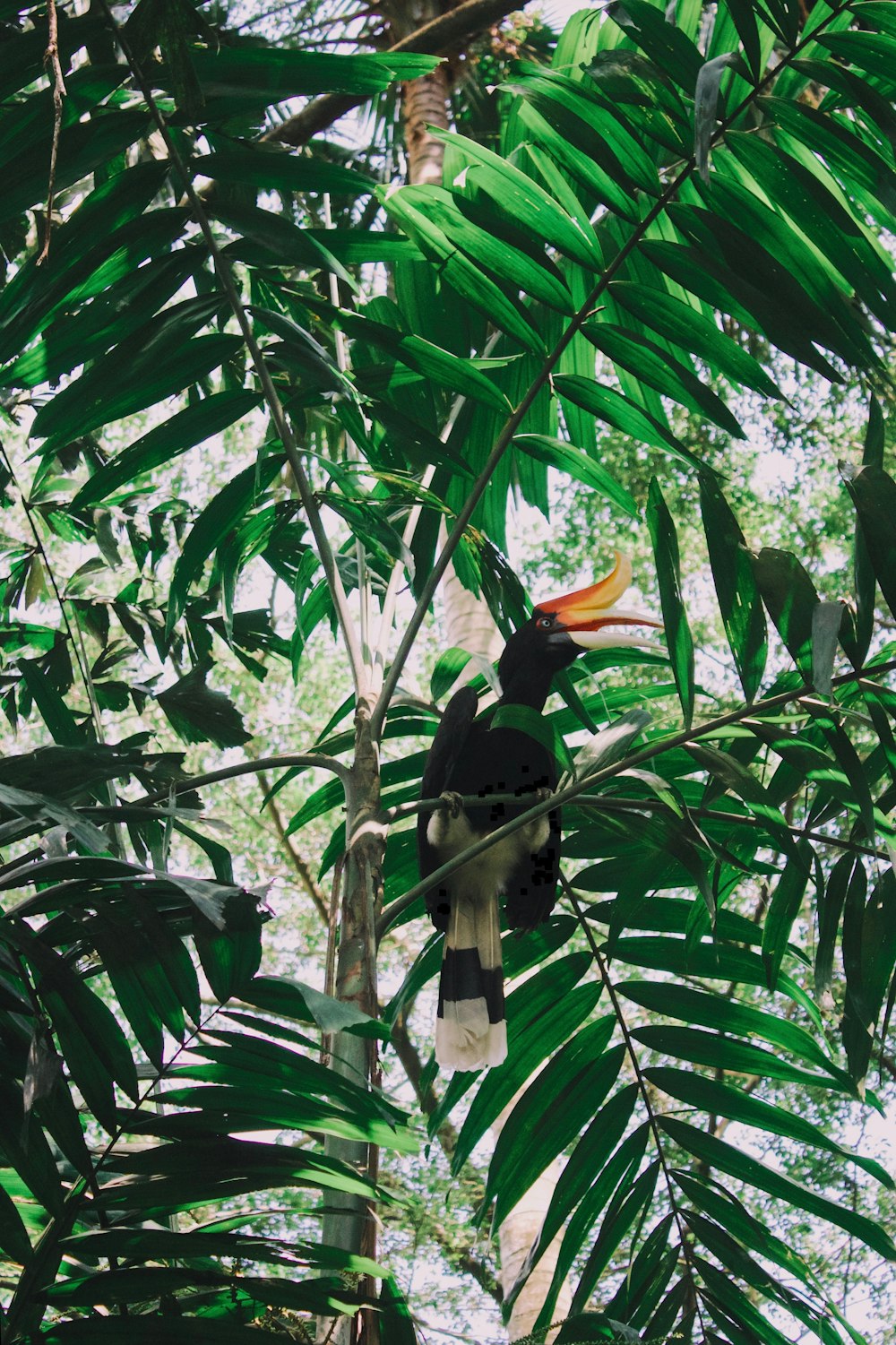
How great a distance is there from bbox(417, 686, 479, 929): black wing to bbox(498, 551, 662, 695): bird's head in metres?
0.21

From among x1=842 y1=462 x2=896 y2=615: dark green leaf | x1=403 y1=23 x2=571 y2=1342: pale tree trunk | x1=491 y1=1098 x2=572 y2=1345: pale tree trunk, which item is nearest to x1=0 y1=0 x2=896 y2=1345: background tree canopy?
x1=842 y1=462 x2=896 y2=615: dark green leaf

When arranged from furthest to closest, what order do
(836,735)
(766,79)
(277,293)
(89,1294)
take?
(277,293), (766,79), (836,735), (89,1294)

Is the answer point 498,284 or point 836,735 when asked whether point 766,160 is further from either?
point 836,735

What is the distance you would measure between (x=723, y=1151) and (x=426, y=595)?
912 millimetres

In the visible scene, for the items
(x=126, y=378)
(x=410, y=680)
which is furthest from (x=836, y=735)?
(x=410, y=680)

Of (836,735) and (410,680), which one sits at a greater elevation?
(410,680)

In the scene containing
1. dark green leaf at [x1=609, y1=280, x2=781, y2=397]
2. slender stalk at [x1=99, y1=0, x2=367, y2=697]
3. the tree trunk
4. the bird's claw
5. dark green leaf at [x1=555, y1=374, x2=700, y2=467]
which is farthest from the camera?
the bird's claw

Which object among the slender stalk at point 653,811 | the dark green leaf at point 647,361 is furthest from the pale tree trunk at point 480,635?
the slender stalk at point 653,811

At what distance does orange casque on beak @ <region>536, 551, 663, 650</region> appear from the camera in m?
2.49

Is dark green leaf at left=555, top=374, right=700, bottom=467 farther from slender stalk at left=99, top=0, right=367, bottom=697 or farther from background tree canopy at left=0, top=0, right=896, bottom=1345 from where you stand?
slender stalk at left=99, top=0, right=367, bottom=697

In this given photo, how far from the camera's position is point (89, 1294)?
118cm

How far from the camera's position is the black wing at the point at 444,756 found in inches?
93.3

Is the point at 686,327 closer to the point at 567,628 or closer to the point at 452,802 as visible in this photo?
the point at 452,802

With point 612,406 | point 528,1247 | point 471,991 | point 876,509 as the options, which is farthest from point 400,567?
point 528,1247
